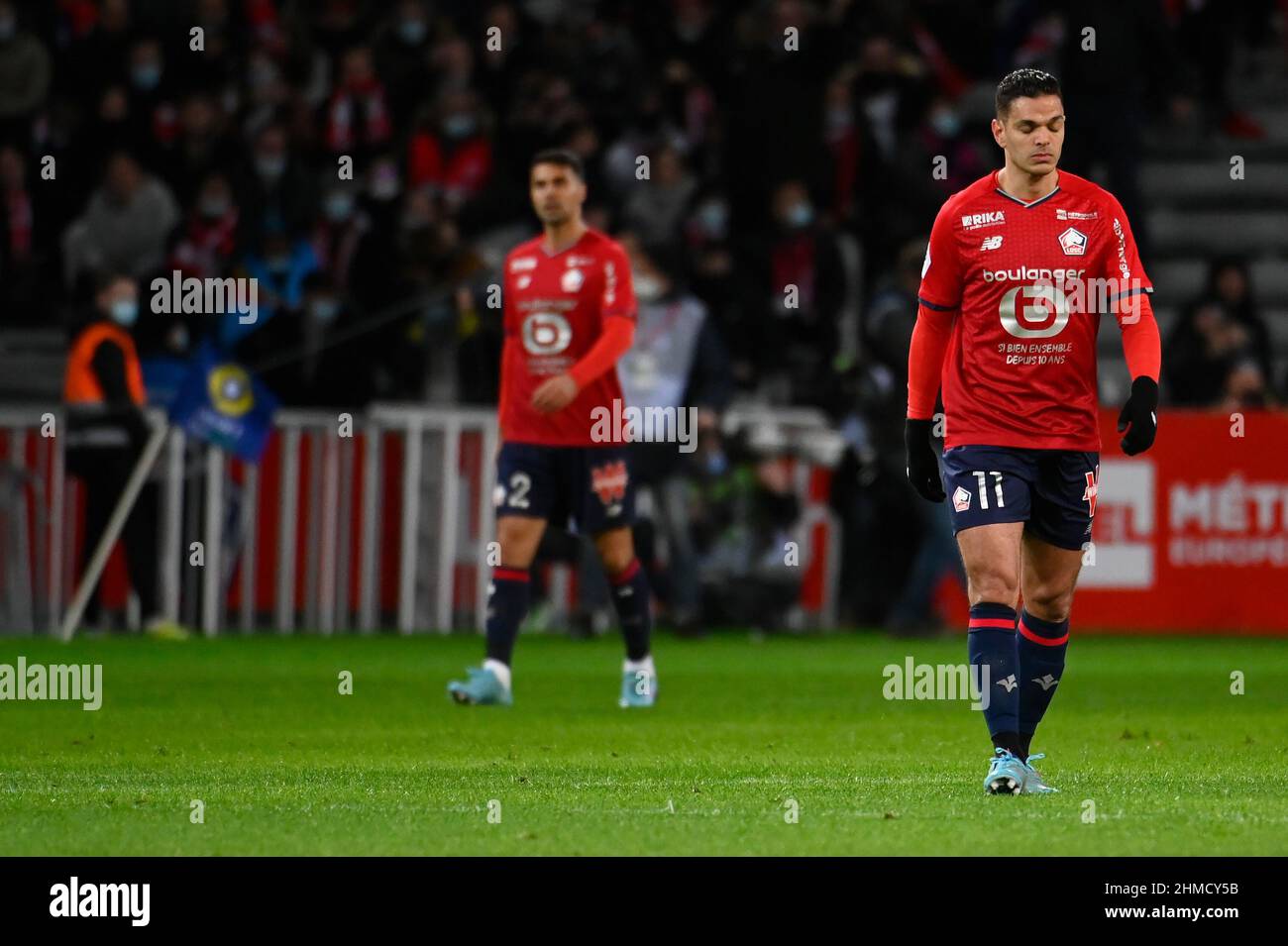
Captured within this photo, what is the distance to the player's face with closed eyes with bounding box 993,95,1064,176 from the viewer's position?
8.49 metres

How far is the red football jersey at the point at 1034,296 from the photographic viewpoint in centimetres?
862

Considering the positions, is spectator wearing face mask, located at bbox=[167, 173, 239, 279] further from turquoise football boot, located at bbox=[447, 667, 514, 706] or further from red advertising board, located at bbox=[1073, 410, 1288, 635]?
turquoise football boot, located at bbox=[447, 667, 514, 706]

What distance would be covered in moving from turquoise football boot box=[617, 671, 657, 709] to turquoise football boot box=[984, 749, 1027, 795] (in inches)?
170

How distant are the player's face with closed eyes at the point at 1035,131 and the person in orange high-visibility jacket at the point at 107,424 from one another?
10400 millimetres

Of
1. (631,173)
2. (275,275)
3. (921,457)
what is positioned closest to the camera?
(921,457)

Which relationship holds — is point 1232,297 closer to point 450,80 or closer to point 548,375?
point 450,80

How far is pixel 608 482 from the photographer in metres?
12.5

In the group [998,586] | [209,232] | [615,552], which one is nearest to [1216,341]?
[209,232]

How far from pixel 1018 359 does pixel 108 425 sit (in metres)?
10.5

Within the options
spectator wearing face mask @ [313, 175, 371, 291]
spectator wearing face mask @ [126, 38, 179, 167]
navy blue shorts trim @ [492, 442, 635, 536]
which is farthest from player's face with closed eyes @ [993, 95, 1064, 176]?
spectator wearing face mask @ [126, 38, 179, 167]

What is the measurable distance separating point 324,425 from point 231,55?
20.5 feet

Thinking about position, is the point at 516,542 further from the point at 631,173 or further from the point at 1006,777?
the point at 631,173

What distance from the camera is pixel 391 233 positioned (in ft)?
69.3
